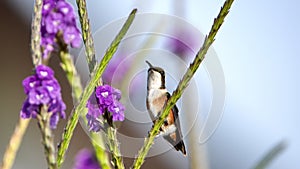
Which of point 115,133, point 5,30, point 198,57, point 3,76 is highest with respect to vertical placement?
point 198,57

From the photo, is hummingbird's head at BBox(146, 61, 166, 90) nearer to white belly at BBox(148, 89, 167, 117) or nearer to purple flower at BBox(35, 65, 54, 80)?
white belly at BBox(148, 89, 167, 117)

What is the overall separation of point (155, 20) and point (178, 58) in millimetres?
63

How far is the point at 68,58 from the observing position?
21.8 inches

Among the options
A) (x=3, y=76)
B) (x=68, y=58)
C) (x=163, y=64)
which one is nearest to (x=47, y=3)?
(x=68, y=58)

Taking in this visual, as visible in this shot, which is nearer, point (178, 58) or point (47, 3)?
point (47, 3)

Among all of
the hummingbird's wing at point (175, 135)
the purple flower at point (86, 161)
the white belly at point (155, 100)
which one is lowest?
the purple flower at point (86, 161)

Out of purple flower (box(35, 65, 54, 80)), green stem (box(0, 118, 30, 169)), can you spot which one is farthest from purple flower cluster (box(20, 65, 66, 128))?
green stem (box(0, 118, 30, 169))

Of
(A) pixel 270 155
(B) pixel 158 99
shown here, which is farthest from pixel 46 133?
(A) pixel 270 155

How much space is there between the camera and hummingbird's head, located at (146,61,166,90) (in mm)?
618

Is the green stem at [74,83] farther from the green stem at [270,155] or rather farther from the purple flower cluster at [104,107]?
the green stem at [270,155]

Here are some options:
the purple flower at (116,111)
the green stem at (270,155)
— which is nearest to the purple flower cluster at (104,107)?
the purple flower at (116,111)

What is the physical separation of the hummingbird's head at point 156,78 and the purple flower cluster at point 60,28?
0.41 feet

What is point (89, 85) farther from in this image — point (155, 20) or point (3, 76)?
point (3, 76)

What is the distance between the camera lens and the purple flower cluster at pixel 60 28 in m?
0.52
